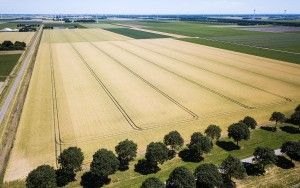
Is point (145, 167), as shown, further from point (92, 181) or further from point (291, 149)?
point (291, 149)

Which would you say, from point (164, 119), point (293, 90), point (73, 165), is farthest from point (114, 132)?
point (293, 90)

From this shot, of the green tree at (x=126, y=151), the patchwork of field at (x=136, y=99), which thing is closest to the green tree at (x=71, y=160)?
the green tree at (x=126, y=151)

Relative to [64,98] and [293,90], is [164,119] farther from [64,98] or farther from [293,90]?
[293,90]

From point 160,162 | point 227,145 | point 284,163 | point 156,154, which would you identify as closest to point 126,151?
point 156,154

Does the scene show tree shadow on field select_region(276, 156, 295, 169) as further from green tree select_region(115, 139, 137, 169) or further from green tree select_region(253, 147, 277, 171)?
green tree select_region(115, 139, 137, 169)

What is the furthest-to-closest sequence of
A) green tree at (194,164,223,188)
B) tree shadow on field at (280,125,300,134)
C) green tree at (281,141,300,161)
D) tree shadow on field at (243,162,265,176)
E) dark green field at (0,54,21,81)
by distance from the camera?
dark green field at (0,54,21,81) → tree shadow on field at (280,125,300,134) → green tree at (281,141,300,161) → tree shadow on field at (243,162,265,176) → green tree at (194,164,223,188)

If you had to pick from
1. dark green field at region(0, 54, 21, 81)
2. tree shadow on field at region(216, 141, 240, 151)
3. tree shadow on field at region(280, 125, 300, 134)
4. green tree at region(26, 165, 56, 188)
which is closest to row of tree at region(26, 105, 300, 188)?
green tree at region(26, 165, 56, 188)

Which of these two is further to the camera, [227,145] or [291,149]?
[227,145]
